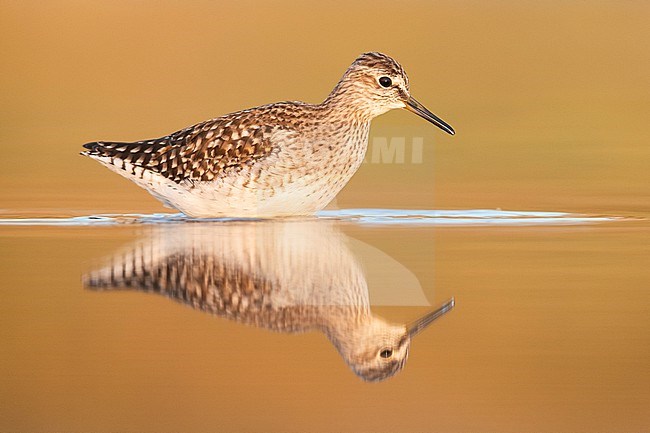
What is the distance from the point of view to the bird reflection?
6.92m

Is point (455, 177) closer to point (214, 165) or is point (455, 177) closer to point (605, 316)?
point (214, 165)

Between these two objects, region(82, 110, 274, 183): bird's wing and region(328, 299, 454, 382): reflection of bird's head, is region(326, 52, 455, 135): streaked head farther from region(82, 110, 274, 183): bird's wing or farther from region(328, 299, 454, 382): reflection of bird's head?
region(328, 299, 454, 382): reflection of bird's head

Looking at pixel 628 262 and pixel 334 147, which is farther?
pixel 334 147

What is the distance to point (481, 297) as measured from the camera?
786 centimetres

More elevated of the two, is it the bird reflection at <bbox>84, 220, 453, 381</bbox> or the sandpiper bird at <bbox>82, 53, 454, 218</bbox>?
the sandpiper bird at <bbox>82, 53, 454, 218</bbox>

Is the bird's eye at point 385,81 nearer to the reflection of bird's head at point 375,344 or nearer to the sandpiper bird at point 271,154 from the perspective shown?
the sandpiper bird at point 271,154

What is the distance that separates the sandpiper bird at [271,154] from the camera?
10.8 metres

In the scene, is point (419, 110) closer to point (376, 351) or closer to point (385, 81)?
point (385, 81)

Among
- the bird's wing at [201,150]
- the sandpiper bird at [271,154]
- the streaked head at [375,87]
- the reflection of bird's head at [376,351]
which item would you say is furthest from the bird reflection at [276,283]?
the streaked head at [375,87]

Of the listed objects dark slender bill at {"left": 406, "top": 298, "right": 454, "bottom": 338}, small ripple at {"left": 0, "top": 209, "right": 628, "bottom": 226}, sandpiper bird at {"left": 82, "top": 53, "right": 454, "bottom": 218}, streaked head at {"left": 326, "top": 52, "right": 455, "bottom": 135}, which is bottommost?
dark slender bill at {"left": 406, "top": 298, "right": 454, "bottom": 338}

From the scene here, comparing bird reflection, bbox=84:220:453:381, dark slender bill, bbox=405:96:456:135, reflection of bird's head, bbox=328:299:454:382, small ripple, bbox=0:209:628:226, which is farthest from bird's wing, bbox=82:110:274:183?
reflection of bird's head, bbox=328:299:454:382

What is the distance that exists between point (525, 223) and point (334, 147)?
178 cm

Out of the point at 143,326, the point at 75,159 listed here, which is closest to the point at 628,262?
the point at 143,326

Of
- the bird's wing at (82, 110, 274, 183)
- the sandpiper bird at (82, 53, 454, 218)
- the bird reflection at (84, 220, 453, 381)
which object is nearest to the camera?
the bird reflection at (84, 220, 453, 381)
